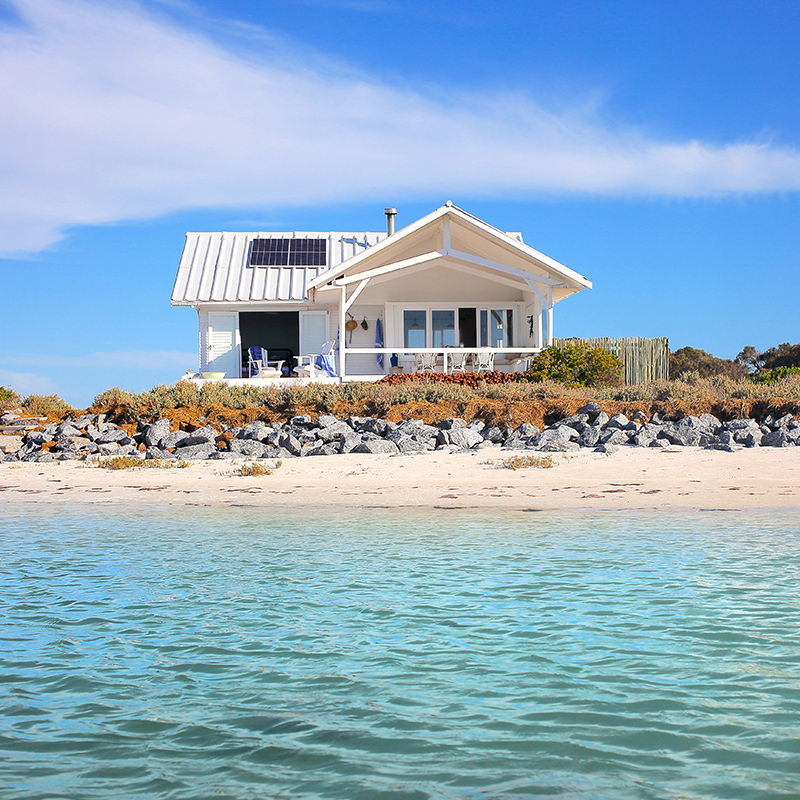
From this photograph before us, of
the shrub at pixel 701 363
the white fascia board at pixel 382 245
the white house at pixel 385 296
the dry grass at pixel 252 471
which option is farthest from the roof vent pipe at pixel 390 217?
the dry grass at pixel 252 471

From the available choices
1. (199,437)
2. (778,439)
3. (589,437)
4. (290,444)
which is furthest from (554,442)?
(199,437)

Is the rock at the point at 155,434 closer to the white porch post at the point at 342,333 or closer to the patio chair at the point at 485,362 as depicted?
the white porch post at the point at 342,333

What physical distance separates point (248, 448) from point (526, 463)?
5.20 metres

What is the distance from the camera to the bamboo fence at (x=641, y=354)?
2481cm

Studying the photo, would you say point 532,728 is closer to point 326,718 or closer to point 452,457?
point 326,718

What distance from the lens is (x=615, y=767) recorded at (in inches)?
129

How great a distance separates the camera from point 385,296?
2722cm

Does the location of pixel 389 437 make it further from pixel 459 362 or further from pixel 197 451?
pixel 459 362

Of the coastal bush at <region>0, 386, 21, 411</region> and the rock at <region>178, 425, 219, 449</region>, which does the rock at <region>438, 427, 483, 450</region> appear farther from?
the coastal bush at <region>0, 386, 21, 411</region>

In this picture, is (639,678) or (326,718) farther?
(639,678)

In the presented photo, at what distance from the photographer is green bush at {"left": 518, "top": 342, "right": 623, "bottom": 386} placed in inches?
849

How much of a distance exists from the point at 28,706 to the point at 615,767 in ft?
9.18

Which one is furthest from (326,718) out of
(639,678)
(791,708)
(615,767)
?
(791,708)

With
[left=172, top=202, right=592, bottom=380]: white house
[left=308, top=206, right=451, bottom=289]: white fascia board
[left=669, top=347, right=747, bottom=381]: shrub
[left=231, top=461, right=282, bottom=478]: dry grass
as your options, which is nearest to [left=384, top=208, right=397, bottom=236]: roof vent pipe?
[left=172, top=202, right=592, bottom=380]: white house
